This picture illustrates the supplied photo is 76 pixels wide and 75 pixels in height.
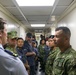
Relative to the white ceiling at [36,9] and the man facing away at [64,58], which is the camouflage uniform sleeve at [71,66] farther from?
the white ceiling at [36,9]

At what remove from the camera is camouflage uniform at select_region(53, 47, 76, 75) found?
1702 mm

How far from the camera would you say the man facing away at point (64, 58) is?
1.71 metres

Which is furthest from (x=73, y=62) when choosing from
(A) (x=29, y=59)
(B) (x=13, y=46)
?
(A) (x=29, y=59)

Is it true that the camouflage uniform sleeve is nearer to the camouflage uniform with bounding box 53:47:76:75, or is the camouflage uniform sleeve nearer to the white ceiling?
the camouflage uniform with bounding box 53:47:76:75

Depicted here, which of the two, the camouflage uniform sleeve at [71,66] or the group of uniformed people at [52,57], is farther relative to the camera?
the camouflage uniform sleeve at [71,66]

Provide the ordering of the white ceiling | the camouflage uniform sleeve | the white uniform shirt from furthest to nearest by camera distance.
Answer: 1. the white ceiling
2. the camouflage uniform sleeve
3. the white uniform shirt

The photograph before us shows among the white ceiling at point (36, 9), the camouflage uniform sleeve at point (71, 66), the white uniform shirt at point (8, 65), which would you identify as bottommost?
the camouflage uniform sleeve at point (71, 66)

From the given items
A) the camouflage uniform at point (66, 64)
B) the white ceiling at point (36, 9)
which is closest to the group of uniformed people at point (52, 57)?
the camouflage uniform at point (66, 64)

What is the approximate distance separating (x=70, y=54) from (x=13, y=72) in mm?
1044

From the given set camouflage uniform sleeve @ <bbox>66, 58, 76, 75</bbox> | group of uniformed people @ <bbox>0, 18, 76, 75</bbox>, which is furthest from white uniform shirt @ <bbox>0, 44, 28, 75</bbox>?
camouflage uniform sleeve @ <bbox>66, 58, 76, 75</bbox>

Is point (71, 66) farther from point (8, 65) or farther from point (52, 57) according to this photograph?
point (52, 57)

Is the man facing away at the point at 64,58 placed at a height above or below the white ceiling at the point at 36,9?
below

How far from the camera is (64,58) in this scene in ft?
6.01

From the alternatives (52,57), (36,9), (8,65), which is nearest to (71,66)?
(8,65)
